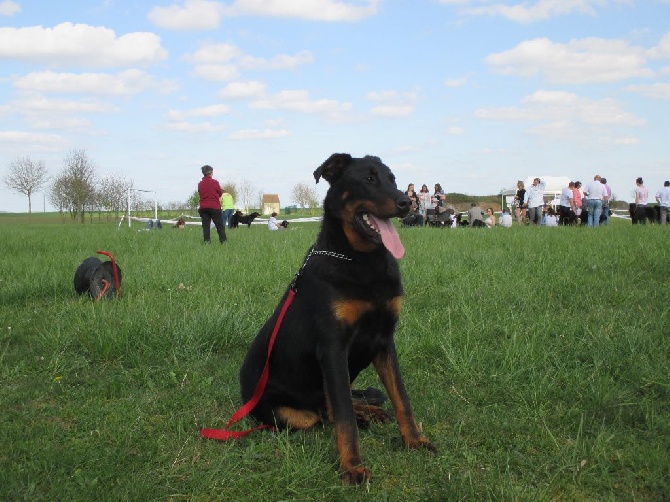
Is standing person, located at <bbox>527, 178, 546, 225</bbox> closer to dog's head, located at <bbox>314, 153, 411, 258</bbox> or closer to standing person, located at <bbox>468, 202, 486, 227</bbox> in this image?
standing person, located at <bbox>468, 202, 486, 227</bbox>

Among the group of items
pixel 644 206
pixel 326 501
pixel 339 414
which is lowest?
pixel 326 501

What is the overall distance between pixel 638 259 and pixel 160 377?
7448mm

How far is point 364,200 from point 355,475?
1.46 metres

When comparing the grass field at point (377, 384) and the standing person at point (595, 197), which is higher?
the standing person at point (595, 197)

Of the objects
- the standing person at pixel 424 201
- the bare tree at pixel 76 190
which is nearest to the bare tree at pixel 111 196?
the bare tree at pixel 76 190

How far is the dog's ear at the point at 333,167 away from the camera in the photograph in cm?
359

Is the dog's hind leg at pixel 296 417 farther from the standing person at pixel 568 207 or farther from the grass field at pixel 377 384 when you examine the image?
the standing person at pixel 568 207

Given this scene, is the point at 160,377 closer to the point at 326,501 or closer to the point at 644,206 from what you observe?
the point at 326,501

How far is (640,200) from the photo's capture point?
85.7 feet

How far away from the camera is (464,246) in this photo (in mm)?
12250

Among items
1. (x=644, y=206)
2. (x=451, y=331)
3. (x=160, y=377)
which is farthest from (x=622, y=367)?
(x=644, y=206)

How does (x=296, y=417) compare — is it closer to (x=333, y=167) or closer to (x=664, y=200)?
(x=333, y=167)

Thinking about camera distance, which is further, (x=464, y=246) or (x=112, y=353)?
(x=464, y=246)

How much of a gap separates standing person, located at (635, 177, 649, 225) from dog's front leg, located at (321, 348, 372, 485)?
26.2 metres
